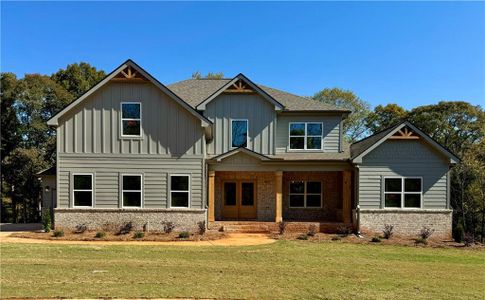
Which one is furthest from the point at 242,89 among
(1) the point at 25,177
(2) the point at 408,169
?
(1) the point at 25,177

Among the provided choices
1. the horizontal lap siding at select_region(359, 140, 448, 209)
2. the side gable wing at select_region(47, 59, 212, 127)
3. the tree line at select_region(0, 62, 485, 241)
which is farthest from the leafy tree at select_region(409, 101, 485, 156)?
the side gable wing at select_region(47, 59, 212, 127)

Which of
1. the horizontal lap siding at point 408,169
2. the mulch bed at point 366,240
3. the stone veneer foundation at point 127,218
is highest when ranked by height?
the horizontal lap siding at point 408,169

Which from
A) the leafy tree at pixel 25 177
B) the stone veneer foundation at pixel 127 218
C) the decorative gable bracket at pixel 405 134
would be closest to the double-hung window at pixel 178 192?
the stone veneer foundation at pixel 127 218

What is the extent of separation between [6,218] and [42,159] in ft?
31.4

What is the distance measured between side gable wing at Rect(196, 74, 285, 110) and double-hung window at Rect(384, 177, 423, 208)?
697 centimetres

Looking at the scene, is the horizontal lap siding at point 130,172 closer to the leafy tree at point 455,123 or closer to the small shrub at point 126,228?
the small shrub at point 126,228

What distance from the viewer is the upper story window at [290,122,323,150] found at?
65.9 feet

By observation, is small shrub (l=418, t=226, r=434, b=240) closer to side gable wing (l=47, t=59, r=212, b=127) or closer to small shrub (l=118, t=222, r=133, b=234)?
side gable wing (l=47, t=59, r=212, b=127)

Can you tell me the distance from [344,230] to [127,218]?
34.7 feet

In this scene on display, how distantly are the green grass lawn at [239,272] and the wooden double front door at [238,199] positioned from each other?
249 inches

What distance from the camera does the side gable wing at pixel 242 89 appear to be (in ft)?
61.7

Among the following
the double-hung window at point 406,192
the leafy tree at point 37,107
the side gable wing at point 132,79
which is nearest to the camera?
the side gable wing at point 132,79

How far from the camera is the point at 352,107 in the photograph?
1718 inches

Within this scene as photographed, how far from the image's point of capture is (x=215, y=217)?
19938 mm
